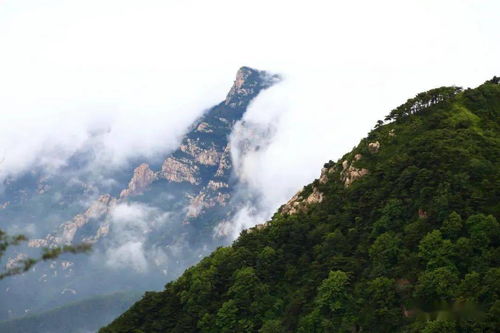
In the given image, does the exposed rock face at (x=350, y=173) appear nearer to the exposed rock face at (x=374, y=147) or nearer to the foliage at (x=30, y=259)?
the exposed rock face at (x=374, y=147)

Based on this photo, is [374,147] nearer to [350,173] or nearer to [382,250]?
[350,173]

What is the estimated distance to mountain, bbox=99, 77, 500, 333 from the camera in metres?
95.8

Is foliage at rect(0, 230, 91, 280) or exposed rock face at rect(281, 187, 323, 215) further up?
exposed rock face at rect(281, 187, 323, 215)

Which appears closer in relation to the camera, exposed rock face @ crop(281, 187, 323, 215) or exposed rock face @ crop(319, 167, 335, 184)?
exposed rock face @ crop(281, 187, 323, 215)

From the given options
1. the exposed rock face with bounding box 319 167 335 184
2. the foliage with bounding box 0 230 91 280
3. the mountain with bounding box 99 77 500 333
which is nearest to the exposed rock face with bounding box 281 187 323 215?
the mountain with bounding box 99 77 500 333

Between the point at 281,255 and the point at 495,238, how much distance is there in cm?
5486

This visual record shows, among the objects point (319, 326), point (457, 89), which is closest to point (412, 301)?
point (319, 326)

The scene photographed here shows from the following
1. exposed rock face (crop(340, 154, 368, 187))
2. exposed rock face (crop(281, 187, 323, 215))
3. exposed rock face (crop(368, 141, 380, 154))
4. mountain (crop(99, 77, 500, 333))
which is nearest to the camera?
mountain (crop(99, 77, 500, 333))

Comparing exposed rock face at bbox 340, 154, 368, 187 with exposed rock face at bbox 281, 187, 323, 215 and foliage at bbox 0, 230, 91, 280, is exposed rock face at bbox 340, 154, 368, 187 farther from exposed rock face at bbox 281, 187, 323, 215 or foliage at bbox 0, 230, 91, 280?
foliage at bbox 0, 230, 91, 280

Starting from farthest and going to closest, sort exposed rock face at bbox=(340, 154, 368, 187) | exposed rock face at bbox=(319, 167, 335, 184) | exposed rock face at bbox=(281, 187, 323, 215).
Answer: exposed rock face at bbox=(319, 167, 335, 184) < exposed rock face at bbox=(281, 187, 323, 215) < exposed rock face at bbox=(340, 154, 368, 187)

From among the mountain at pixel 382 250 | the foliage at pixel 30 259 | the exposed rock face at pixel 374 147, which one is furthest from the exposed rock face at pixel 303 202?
the foliage at pixel 30 259

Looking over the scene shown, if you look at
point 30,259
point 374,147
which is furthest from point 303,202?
point 30,259

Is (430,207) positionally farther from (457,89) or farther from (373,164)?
(457,89)

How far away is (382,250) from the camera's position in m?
114
